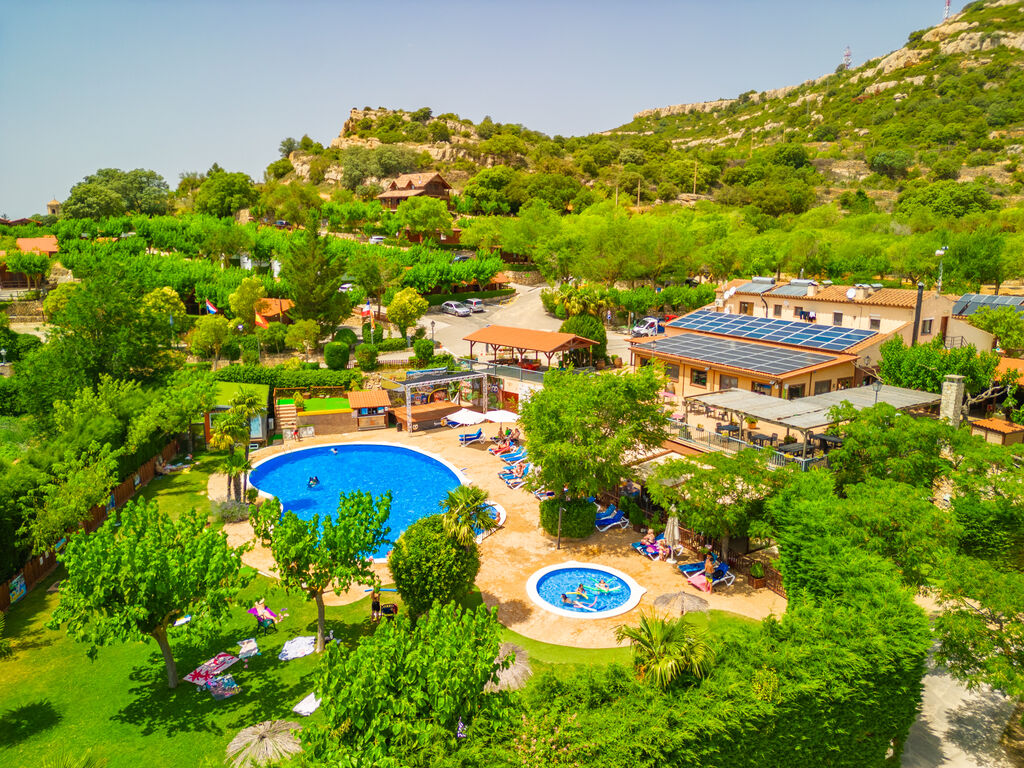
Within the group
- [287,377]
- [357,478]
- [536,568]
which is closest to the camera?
[536,568]

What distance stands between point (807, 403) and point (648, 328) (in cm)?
3045

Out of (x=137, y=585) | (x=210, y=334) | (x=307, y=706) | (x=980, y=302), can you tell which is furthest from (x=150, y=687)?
(x=980, y=302)

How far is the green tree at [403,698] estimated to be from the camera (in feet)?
32.2

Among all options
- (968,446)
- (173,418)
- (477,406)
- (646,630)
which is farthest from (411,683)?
(477,406)

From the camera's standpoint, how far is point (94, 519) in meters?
24.3

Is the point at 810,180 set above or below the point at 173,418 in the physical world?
above

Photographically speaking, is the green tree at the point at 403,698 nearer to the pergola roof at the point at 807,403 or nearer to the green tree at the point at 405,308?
the pergola roof at the point at 807,403

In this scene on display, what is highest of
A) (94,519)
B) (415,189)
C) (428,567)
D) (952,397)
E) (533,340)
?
(415,189)

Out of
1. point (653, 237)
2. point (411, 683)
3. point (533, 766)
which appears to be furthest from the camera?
point (653, 237)

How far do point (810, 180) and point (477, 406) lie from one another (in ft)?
353

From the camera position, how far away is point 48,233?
290 ft

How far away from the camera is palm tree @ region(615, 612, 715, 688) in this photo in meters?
11.8

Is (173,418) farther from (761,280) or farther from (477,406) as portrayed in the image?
(761,280)

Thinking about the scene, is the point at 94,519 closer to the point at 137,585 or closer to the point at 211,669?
the point at 211,669
